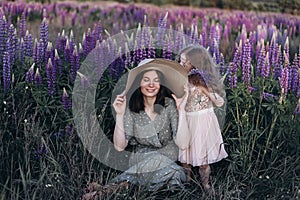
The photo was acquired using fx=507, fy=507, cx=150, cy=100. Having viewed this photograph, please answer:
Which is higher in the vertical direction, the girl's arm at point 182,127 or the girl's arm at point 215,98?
the girl's arm at point 215,98

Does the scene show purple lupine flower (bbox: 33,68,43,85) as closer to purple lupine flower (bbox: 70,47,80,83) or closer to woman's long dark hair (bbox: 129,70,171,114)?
purple lupine flower (bbox: 70,47,80,83)

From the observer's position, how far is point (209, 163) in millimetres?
4277

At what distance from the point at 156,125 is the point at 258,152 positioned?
3.13 feet

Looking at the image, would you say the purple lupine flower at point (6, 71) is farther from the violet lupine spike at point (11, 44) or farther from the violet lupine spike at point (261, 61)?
the violet lupine spike at point (261, 61)

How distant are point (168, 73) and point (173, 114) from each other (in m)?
0.35

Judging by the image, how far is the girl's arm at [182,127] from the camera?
4059mm

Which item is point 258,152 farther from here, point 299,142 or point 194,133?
point 194,133

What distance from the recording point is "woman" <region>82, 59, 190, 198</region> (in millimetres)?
4082

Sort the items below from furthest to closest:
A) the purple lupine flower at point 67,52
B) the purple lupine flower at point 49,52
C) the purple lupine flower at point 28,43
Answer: the purple lupine flower at point 28,43 → the purple lupine flower at point 67,52 → the purple lupine flower at point 49,52

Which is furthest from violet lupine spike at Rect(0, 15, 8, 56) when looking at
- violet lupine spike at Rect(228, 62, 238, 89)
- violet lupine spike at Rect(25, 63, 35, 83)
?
violet lupine spike at Rect(228, 62, 238, 89)

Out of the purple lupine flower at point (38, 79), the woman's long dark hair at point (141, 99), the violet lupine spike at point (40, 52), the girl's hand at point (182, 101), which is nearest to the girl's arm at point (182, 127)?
the girl's hand at point (182, 101)

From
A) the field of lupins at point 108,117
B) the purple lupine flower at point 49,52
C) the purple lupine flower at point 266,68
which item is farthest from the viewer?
the purple lupine flower at point 49,52

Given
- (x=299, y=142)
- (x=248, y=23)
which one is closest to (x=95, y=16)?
(x=248, y=23)

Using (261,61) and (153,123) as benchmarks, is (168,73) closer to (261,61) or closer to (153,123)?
(153,123)
